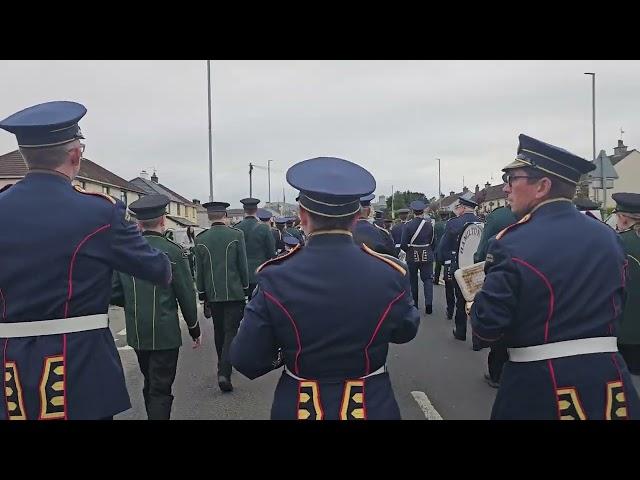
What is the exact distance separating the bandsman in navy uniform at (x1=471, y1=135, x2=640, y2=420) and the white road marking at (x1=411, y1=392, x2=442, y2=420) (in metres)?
2.48

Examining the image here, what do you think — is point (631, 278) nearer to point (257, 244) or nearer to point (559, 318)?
point (559, 318)

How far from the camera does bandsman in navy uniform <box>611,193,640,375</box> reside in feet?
15.2

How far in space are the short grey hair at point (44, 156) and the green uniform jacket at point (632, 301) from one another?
4.37 meters

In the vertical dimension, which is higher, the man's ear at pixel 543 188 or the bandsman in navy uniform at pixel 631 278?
the man's ear at pixel 543 188

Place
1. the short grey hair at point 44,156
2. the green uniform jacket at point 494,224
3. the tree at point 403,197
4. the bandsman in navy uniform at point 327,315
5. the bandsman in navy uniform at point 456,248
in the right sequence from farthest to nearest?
the tree at point 403,197, the bandsman in navy uniform at point 456,248, the green uniform jacket at point 494,224, the short grey hair at point 44,156, the bandsman in navy uniform at point 327,315

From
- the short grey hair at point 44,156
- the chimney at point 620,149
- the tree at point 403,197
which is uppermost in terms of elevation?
the chimney at point 620,149

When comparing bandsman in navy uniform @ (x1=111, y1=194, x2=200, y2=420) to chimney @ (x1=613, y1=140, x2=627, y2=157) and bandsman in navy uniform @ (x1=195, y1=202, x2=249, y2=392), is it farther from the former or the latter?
chimney @ (x1=613, y1=140, x2=627, y2=157)

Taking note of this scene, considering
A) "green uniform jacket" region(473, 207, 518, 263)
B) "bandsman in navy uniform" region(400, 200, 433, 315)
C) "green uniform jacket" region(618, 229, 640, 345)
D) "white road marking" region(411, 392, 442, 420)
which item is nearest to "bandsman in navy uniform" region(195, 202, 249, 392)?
"white road marking" region(411, 392, 442, 420)

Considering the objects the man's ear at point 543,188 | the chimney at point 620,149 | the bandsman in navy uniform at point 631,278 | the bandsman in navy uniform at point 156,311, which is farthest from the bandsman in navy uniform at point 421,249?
the chimney at point 620,149

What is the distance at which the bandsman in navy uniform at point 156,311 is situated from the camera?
4.04 meters

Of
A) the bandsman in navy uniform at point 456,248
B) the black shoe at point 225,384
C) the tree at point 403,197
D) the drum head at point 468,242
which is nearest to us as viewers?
the black shoe at point 225,384

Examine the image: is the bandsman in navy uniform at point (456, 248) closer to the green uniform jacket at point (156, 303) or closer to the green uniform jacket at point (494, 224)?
the green uniform jacket at point (494, 224)
